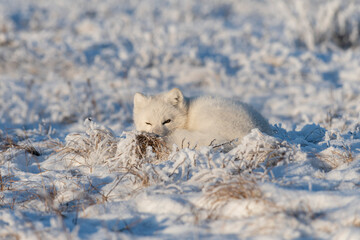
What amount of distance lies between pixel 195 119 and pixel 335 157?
1.24m

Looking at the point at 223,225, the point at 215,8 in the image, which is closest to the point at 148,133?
the point at 223,225

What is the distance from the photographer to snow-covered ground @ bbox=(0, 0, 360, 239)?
2.05 meters

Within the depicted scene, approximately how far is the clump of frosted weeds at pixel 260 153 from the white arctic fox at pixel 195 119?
295mm

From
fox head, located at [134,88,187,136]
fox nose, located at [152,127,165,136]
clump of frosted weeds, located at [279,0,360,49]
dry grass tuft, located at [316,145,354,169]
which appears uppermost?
clump of frosted weeds, located at [279,0,360,49]

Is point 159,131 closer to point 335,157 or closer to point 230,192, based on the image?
point 230,192

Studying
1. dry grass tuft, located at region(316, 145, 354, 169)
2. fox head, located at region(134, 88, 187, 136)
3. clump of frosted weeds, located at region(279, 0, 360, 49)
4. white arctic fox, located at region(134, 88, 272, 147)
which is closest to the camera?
dry grass tuft, located at region(316, 145, 354, 169)

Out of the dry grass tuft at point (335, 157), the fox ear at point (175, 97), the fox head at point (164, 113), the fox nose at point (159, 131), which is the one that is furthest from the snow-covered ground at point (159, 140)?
the fox ear at point (175, 97)

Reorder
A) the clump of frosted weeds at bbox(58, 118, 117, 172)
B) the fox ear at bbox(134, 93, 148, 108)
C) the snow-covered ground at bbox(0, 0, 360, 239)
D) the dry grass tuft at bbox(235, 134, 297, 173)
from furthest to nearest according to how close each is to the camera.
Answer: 1. the fox ear at bbox(134, 93, 148, 108)
2. the clump of frosted weeds at bbox(58, 118, 117, 172)
3. the dry grass tuft at bbox(235, 134, 297, 173)
4. the snow-covered ground at bbox(0, 0, 360, 239)

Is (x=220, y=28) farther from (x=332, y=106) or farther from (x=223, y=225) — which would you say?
(x=223, y=225)

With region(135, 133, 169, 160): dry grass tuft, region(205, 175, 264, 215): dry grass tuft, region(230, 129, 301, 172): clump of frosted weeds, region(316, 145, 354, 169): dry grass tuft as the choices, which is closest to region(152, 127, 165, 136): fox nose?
region(135, 133, 169, 160): dry grass tuft

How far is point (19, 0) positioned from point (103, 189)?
16264 millimetres

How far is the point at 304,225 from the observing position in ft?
6.05

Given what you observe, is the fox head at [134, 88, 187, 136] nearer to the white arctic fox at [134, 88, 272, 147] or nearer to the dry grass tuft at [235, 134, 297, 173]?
the white arctic fox at [134, 88, 272, 147]

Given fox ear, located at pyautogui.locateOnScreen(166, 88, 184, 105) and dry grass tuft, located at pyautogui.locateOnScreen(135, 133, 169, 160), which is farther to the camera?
fox ear, located at pyautogui.locateOnScreen(166, 88, 184, 105)
